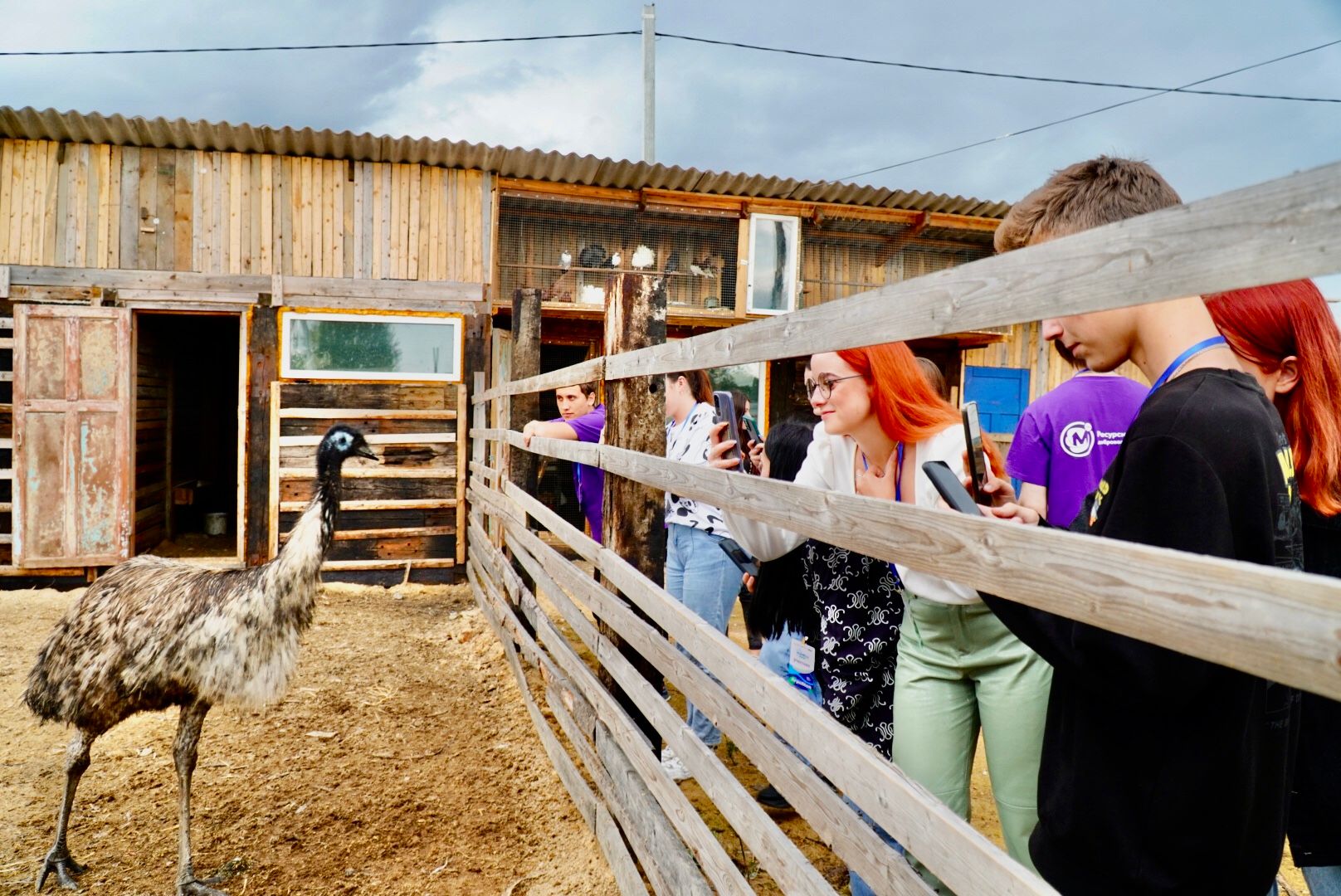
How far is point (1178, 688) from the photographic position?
963 millimetres

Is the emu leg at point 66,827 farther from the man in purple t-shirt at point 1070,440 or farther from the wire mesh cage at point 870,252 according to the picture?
the wire mesh cage at point 870,252

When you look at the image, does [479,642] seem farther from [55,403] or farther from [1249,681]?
[1249,681]

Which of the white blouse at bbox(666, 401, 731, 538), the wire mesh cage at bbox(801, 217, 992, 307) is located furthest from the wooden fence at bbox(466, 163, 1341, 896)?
the wire mesh cage at bbox(801, 217, 992, 307)

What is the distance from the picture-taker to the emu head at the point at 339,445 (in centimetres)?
397

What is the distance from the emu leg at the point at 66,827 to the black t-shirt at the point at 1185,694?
3796 millimetres

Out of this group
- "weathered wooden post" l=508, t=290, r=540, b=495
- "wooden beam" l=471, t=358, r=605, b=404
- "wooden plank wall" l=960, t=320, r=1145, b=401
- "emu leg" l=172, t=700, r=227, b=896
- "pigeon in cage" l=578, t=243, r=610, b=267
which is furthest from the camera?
"wooden plank wall" l=960, t=320, r=1145, b=401

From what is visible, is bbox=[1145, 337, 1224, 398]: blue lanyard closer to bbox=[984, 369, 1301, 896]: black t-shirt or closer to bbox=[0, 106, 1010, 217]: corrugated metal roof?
bbox=[984, 369, 1301, 896]: black t-shirt

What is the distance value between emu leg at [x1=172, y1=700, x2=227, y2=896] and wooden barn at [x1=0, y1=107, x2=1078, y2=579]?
5.35 metres

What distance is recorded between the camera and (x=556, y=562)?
385 centimetres

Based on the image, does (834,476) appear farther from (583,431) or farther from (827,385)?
(583,431)

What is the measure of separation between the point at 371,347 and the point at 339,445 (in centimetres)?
497

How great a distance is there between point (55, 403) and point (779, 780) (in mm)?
9208

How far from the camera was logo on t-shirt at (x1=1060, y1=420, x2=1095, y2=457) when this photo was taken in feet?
8.71

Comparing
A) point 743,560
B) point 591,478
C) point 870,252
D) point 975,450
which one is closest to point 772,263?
point 870,252
